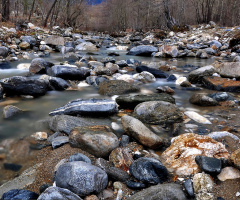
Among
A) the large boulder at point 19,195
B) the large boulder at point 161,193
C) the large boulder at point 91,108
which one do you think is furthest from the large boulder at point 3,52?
the large boulder at point 161,193

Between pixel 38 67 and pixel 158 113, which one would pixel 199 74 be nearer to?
pixel 158 113

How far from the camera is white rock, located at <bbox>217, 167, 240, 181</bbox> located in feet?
7.11

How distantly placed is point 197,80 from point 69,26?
19.6 m

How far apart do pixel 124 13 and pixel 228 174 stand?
2846 cm

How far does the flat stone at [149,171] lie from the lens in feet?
7.11

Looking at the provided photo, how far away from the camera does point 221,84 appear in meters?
5.60

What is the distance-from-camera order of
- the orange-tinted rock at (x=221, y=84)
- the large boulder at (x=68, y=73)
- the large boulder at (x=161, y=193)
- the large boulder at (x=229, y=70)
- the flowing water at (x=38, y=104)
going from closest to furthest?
the large boulder at (x=161, y=193) < the flowing water at (x=38, y=104) < the orange-tinted rock at (x=221, y=84) < the large boulder at (x=229, y=70) < the large boulder at (x=68, y=73)

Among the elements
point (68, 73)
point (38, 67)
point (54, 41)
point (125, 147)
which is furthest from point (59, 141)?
point (54, 41)

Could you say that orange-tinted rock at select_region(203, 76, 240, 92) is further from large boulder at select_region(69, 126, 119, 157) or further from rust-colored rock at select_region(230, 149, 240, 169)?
large boulder at select_region(69, 126, 119, 157)

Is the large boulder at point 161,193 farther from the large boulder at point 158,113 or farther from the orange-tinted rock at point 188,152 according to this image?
the large boulder at point 158,113

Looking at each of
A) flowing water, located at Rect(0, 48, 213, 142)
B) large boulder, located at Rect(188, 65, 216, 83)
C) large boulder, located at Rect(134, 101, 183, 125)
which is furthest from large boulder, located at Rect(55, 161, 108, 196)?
large boulder, located at Rect(188, 65, 216, 83)

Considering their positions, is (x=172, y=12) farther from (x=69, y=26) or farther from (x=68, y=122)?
(x=68, y=122)

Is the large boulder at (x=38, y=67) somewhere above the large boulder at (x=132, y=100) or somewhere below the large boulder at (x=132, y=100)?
above

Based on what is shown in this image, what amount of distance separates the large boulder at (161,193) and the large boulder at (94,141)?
75cm
